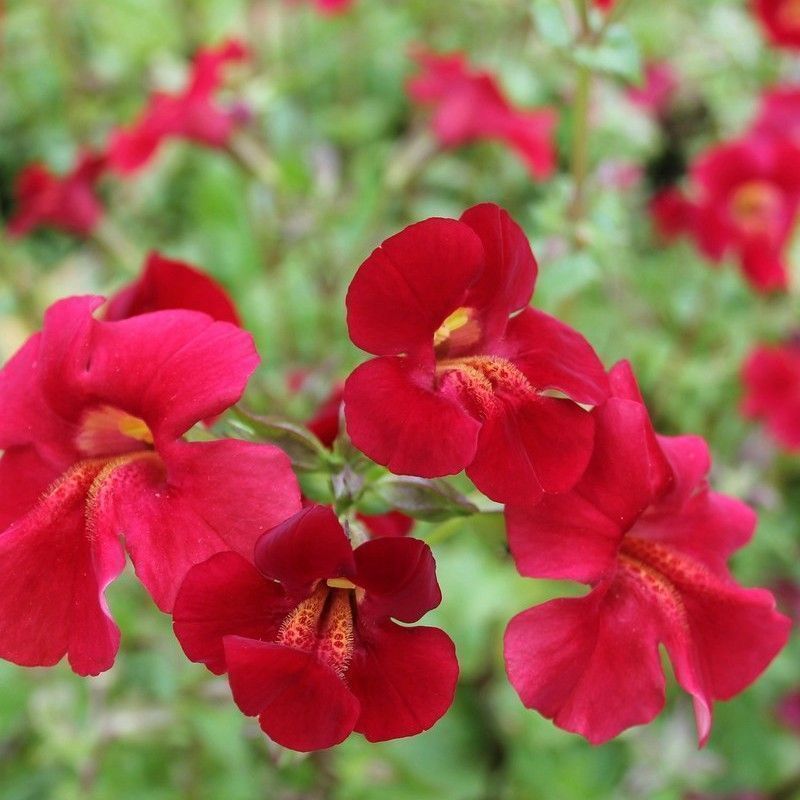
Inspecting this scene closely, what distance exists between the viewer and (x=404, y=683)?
54 cm

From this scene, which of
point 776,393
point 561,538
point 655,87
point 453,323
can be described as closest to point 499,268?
point 453,323

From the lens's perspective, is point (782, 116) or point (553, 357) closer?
point (553, 357)

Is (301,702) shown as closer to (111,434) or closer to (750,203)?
(111,434)

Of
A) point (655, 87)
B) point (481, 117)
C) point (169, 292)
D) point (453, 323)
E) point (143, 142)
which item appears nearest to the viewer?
point (453, 323)

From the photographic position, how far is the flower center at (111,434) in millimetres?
Result: 624

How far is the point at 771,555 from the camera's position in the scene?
1.60 meters

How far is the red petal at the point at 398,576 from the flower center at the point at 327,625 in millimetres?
25

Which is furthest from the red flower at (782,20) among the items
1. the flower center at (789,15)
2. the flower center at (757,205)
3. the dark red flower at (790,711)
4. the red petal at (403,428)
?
the red petal at (403,428)

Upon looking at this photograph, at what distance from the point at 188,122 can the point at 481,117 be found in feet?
1.37

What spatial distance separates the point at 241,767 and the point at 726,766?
765 millimetres

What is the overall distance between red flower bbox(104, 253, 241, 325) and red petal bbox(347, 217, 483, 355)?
0.23 meters

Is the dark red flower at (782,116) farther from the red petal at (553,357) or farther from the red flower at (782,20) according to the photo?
the red petal at (553,357)

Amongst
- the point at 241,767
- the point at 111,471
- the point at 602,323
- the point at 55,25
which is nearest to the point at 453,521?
the point at 111,471

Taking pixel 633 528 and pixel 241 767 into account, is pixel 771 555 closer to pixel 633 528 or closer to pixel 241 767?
pixel 241 767
